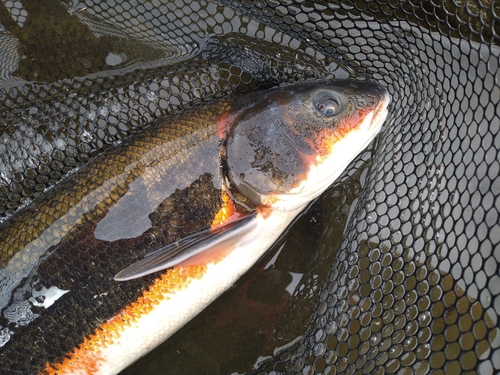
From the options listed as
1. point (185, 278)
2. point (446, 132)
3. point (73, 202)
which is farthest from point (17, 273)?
point (446, 132)

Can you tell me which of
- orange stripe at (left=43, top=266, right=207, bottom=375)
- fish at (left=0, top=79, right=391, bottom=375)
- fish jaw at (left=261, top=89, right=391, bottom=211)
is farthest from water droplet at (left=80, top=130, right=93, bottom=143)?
fish jaw at (left=261, top=89, right=391, bottom=211)

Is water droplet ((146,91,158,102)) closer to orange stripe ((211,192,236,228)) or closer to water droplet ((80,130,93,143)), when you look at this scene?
water droplet ((80,130,93,143))

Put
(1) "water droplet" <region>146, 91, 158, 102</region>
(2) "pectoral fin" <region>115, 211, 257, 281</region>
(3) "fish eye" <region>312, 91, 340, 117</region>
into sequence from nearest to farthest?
1. (2) "pectoral fin" <region>115, 211, 257, 281</region>
2. (3) "fish eye" <region>312, 91, 340, 117</region>
3. (1) "water droplet" <region>146, 91, 158, 102</region>

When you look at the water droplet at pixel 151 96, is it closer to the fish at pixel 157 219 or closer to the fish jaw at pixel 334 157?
the fish at pixel 157 219

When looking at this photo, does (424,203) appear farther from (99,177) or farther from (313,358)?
(99,177)

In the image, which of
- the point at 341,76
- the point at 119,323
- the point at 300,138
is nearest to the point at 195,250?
the point at 119,323

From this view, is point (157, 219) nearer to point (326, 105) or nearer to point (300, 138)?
point (300, 138)
